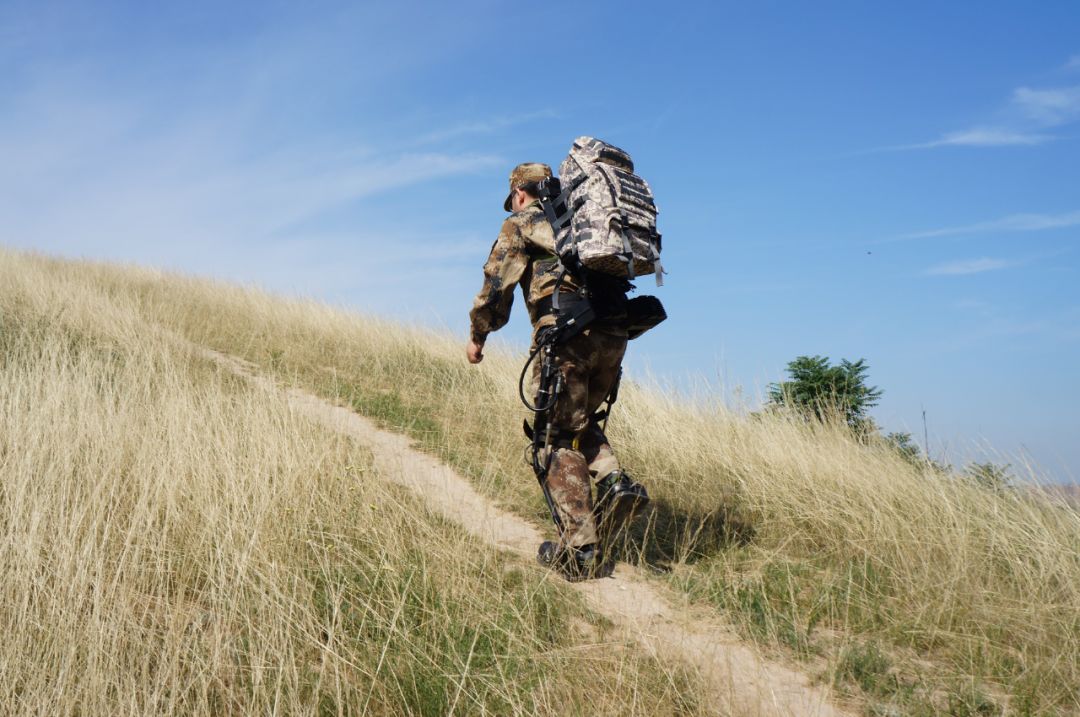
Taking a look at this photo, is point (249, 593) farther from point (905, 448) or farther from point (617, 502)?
point (905, 448)

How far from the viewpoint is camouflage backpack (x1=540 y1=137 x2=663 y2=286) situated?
4184 mm

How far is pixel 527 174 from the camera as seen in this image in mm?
4848

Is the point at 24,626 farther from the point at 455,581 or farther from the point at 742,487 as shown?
the point at 742,487

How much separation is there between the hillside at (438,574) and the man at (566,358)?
446 mm

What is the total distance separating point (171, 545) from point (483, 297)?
220cm

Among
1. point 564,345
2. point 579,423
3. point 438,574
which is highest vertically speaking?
point 564,345

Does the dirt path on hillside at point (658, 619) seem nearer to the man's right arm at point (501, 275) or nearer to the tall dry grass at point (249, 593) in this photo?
the tall dry grass at point (249, 593)

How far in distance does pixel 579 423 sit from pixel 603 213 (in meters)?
1.34

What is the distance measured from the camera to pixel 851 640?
12.6ft

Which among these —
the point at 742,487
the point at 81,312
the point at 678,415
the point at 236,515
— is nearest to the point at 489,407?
the point at 678,415

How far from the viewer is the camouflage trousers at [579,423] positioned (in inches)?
180

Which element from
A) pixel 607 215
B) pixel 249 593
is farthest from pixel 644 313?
pixel 249 593

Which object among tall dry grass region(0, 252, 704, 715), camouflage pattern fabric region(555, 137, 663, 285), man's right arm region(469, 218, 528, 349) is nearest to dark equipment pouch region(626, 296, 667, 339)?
camouflage pattern fabric region(555, 137, 663, 285)

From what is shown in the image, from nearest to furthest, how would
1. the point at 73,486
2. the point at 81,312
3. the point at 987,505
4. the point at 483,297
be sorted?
the point at 73,486 → the point at 483,297 → the point at 987,505 → the point at 81,312
